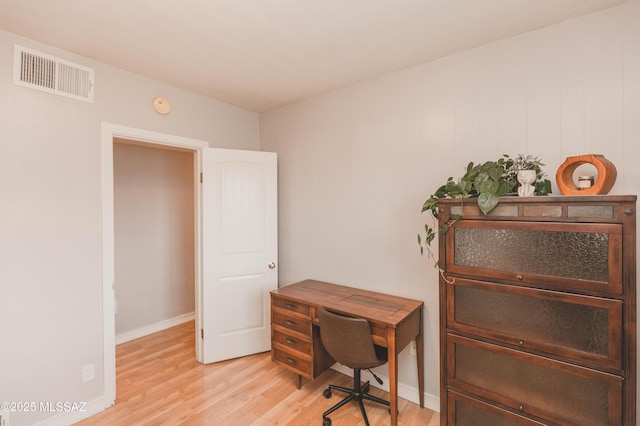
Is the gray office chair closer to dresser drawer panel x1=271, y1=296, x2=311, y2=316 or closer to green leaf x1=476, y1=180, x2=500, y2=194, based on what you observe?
dresser drawer panel x1=271, y1=296, x2=311, y2=316

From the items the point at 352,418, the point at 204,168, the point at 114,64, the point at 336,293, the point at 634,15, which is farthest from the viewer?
the point at 204,168

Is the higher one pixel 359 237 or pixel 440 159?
pixel 440 159

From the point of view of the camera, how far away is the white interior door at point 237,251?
286 cm

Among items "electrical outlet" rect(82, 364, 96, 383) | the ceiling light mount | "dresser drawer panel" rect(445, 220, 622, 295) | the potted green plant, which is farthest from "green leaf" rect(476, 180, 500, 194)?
"electrical outlet" rect(82, 364, 96, 383)

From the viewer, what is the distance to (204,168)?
283 cm

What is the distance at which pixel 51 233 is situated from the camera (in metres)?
2.03

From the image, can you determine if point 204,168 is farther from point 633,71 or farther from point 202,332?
point 633,71

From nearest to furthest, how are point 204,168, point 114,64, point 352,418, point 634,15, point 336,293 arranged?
point 634,15 → point 352,418 → point 114,64 → point 336,293 → point 204,168

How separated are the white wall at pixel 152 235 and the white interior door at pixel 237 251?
3.97 ft

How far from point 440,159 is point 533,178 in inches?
27.2

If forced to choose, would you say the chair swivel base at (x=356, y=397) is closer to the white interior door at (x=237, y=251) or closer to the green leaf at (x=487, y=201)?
the white interior door at (x=237, y=251)

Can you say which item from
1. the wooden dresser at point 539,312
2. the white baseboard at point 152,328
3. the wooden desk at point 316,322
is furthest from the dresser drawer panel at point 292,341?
the white baseboard at point 152,328

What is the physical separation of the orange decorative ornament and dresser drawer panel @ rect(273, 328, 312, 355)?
6.39 ft

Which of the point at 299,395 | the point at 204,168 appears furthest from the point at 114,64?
the point at 299,395
